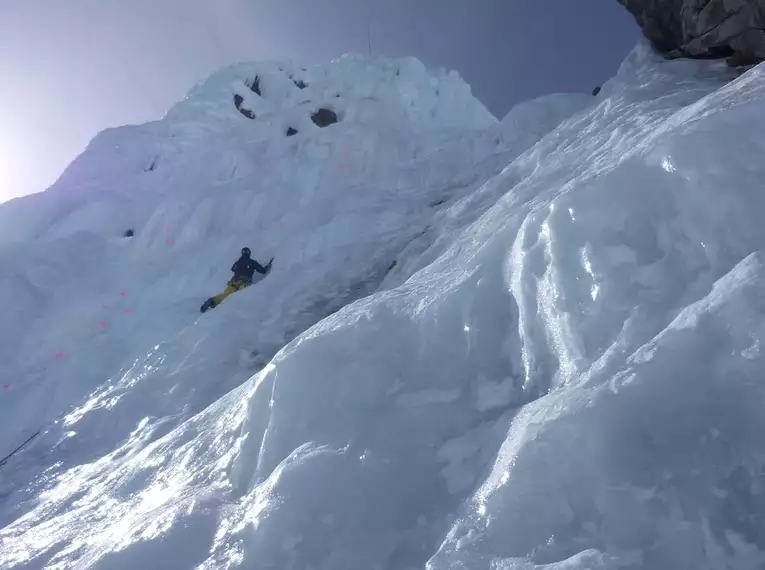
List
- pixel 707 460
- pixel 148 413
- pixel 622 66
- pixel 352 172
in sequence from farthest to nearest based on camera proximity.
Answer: pixel 352 172 → pixel 622 66 → pixel 148 413 → pixel 707 460

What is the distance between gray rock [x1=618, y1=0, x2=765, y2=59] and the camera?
23.9 feet

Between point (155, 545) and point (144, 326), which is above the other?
point (144, 326)

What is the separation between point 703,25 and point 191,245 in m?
19.0

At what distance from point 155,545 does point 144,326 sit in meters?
14.9

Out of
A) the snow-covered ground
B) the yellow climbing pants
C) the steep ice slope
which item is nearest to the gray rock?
the snow-covered ground

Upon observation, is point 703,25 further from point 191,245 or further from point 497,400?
point 191,245

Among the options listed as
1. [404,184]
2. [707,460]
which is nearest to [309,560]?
[707,460]

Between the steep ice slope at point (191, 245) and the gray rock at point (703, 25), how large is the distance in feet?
10.1

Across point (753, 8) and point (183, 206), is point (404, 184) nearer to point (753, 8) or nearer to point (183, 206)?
point (183, 206)

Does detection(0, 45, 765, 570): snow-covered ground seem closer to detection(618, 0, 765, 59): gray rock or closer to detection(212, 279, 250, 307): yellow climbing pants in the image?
detection(618, 0, 765, 59): gray rock

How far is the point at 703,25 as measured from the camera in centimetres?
809

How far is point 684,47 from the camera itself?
28.4 feet

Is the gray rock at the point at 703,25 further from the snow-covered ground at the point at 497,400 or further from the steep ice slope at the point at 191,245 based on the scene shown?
the steep ice slope at the point at 191,245

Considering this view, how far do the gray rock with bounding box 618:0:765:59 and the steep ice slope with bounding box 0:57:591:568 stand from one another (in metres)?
3.08
